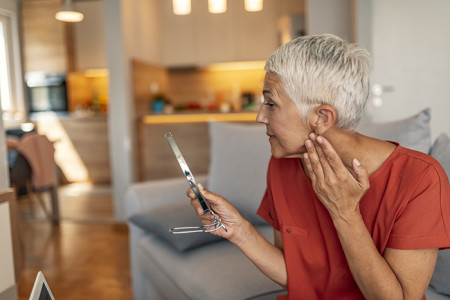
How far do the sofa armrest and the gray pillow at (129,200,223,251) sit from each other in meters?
0.14

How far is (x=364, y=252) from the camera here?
2.97ft

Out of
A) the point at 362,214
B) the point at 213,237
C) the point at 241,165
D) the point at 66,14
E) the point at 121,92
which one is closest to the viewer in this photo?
the point at 362,214

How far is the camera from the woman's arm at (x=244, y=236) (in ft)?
3.31

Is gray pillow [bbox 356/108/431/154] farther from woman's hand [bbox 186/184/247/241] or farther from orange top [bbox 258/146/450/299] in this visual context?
woman's hand [bbox 186/184/247/241]

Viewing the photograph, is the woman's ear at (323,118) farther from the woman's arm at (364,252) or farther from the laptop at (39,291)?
the laptop at (39,291)

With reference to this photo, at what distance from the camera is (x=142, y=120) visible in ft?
14.8

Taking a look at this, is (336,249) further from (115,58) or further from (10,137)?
(115,58)

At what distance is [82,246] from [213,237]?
1.83 m

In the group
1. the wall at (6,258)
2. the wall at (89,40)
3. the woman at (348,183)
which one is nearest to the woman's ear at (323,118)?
the woman at (348,183)

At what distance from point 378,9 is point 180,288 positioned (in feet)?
9.53

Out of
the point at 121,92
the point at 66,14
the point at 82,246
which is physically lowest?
the point at 82,246

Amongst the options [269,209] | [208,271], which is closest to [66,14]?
[208,271]

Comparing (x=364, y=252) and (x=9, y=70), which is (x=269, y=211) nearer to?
(x=364, y=252)

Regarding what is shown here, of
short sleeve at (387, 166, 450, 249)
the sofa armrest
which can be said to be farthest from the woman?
the sofa armrest
